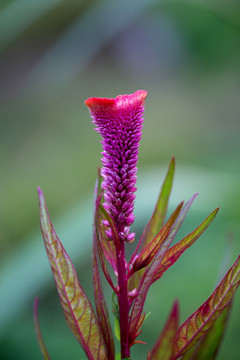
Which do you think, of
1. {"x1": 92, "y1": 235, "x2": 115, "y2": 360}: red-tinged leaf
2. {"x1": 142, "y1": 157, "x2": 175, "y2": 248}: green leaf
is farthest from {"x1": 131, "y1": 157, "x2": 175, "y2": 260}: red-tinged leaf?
{"x1": 92, "y1": 235, "x2": 115, "y2": 360}: red-tinged leaf

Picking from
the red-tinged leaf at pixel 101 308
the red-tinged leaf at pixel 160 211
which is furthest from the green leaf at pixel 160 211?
the red-tinged leaf at pixel 101 308

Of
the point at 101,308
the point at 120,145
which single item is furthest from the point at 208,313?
the point at 120,145

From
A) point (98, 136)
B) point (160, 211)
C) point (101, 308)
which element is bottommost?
point (101, 308)

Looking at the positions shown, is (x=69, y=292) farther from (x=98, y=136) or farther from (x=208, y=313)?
(x=98, y=136)

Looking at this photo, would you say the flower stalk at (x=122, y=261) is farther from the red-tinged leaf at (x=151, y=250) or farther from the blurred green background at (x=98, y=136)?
the blurred green background at (x=98, y=136)

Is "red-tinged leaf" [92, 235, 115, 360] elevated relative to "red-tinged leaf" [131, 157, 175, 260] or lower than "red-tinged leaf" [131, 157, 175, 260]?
lower

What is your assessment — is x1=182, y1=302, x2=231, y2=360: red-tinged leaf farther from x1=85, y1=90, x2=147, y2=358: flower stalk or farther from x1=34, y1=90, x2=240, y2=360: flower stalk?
x1=85, y1=90, x2=147, y2=358: flower stalk

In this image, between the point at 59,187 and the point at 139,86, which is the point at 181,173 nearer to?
the point at 59,187
